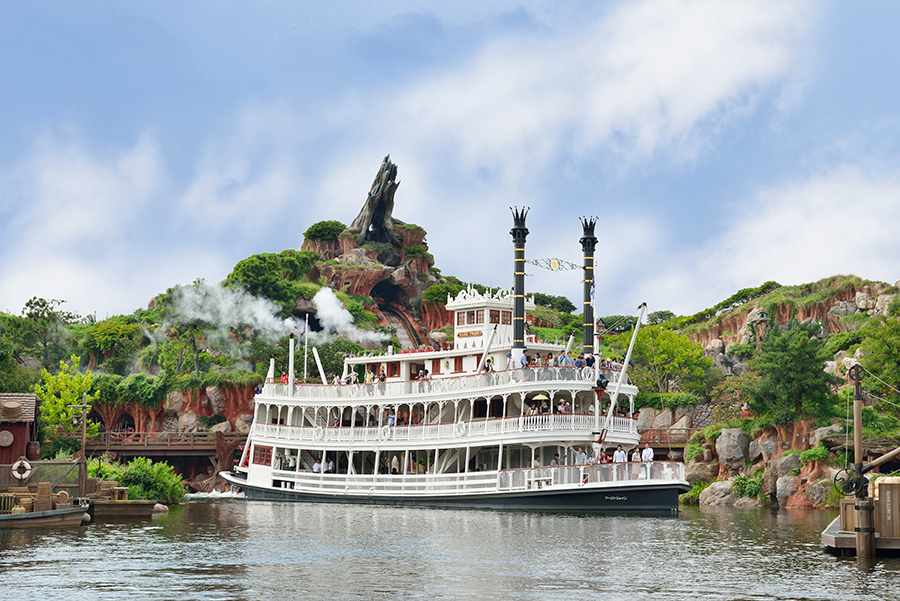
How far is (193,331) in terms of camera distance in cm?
7031

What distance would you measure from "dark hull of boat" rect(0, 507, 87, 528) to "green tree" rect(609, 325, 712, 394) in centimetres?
4356

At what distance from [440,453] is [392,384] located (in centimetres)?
397

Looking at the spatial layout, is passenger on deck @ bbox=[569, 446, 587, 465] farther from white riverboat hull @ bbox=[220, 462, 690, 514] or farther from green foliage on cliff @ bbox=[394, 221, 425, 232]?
green foliage on cliff @ bbox=[394, 221, 425, 232]

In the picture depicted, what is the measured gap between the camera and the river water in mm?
16547

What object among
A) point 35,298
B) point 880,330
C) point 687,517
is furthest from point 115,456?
point 880,330

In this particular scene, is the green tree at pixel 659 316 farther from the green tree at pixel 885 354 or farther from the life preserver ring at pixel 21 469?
the life preserver ring at pixel 21 469

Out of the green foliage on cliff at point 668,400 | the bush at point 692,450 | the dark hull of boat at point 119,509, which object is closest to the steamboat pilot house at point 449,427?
the bush at point 692,450

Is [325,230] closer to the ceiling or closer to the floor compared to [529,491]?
closer to the ceiling

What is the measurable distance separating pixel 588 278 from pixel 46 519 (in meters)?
28.1

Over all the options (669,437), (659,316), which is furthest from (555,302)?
(669,437)

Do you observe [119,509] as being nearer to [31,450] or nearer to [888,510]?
[31,450]

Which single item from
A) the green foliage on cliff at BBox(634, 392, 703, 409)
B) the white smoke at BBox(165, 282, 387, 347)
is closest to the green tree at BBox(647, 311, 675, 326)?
the white smoke at BBox(165, 282, 387, 347)

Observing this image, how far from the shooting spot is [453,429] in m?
39.8

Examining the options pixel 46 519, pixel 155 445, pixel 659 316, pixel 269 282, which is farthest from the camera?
pixel 659 316
